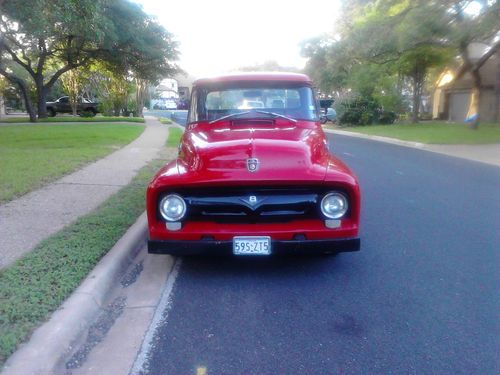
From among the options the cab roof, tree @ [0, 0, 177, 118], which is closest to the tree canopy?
tree @ [0, 0, 177, 118]

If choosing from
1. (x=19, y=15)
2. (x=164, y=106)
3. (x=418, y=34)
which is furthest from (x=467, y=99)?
(x=164, y=106)

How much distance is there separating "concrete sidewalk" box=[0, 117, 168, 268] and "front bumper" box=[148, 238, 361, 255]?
5.03ft

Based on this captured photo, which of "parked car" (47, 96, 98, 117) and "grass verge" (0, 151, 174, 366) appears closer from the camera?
"grass verge" (0, 151, 174, 366)

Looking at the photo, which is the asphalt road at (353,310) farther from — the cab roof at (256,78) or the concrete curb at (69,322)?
the cab roof at (256,78)

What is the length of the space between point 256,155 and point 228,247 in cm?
86

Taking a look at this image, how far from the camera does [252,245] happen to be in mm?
4391

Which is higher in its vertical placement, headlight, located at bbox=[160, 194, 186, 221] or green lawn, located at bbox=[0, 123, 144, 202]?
headlight, located at bbox=[160, 194, 186, 221]

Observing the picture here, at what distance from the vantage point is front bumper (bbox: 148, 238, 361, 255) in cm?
439

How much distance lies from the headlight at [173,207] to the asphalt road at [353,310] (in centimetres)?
66

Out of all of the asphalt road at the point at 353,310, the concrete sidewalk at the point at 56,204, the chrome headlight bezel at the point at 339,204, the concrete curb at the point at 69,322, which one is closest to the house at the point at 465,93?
the concrete sidewalk at the point at 56,204

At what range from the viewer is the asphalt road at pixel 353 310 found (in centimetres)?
334

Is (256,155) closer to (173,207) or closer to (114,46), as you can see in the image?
(173,207)

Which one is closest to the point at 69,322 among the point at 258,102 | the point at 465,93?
the point at 258,102

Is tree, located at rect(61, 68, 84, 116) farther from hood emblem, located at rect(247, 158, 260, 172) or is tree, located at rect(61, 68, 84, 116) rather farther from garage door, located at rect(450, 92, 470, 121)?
hood emblem, located at rect(247, 158, 260, 172)
